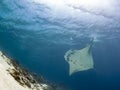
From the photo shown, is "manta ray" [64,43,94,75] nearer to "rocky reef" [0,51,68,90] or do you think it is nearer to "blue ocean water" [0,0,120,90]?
"blue ocean water" [0,0,120,90]

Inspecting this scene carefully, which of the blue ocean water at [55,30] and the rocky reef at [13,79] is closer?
the rocky reef at [13,79]

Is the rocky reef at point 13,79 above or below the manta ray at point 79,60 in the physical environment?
below

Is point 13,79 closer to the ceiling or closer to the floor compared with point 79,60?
closer to the floor

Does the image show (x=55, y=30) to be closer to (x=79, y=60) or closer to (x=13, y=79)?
(x=79, y=60)

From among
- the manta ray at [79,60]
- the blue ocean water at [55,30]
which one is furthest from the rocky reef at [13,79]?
the blue ocean water at [55,30]

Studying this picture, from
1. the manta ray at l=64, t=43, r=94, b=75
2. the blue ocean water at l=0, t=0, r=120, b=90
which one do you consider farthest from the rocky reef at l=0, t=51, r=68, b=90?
the blue ocean water at l=0, t=0, r=120, b=90

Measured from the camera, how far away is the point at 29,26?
32594 mm

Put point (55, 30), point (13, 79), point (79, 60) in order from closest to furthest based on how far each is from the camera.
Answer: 1. point (13, 79)
2. point (79, 60)
3. point (55, 30)

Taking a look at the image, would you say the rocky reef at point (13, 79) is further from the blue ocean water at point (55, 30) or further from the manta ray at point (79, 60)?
the blue ocean water at point (55, 30)

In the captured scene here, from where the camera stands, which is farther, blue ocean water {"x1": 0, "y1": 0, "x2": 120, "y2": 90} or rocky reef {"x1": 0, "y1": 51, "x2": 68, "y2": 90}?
blue ocean water {"x1": 0, "y1": 0, "x2": 120, "y2": 90}

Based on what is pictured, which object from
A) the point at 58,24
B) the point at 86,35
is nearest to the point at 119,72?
the point at 86,35

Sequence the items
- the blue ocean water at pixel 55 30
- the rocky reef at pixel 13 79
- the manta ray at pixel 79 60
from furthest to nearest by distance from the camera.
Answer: the blue ocean water at pixel 55 30, the manta ray at pixel 79 60, the rocky reef at pixel 13 79

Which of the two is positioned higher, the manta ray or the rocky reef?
the manta ray

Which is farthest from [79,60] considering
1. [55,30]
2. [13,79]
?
[55,30]
